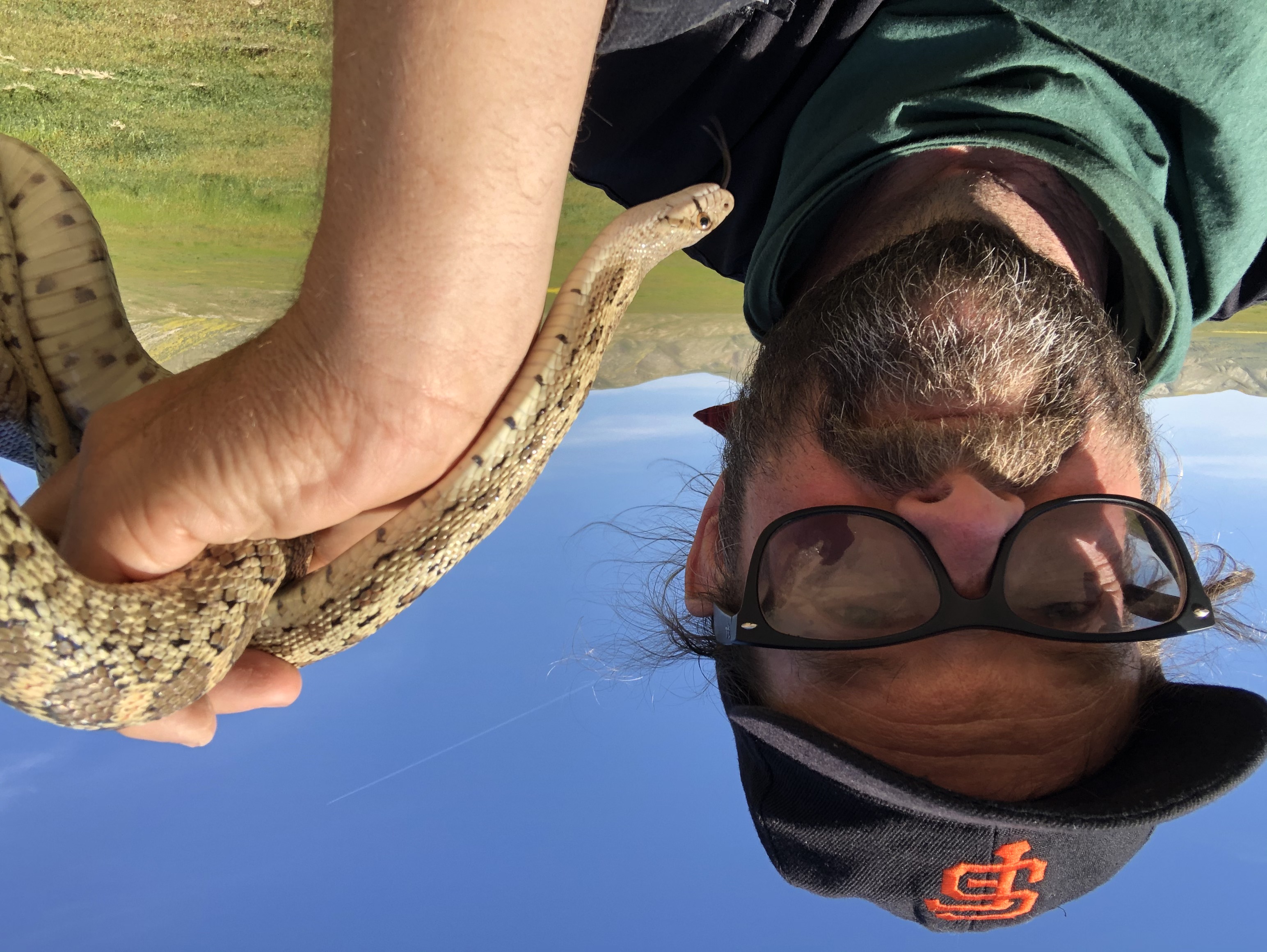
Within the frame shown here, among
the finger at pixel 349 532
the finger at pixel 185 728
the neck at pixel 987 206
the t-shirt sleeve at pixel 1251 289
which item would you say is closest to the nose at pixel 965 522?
the neck at pixel 987 206

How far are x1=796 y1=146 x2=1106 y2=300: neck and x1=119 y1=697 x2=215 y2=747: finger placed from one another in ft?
3.20

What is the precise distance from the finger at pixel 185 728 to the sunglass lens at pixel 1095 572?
0.95m

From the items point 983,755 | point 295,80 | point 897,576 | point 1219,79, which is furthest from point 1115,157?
point 295,80

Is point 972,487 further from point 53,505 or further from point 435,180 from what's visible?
point 53,505

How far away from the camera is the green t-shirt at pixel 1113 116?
976 mm

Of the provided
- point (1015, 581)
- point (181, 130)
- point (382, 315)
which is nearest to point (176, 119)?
point (181, 130)

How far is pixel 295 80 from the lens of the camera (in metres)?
2.18

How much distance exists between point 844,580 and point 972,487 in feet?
0.58

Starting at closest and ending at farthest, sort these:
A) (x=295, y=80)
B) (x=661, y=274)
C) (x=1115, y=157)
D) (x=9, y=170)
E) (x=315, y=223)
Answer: (x=315, y=223), (x=1115, y=157), (x=9, y=170), (x=295, y=80), (x=661, y=274)

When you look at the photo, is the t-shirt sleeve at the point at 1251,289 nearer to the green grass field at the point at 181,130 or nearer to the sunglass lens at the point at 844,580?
the sunglass lens at the point at 844,580

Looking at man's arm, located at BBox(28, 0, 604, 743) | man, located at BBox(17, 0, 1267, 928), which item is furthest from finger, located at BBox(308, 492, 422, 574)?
man's arm, located at BBox(28, 0, 604, 743)

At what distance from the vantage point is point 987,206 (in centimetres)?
103

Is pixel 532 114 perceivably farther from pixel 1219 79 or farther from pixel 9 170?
pixel 9 170

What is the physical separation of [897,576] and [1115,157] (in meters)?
0.60
